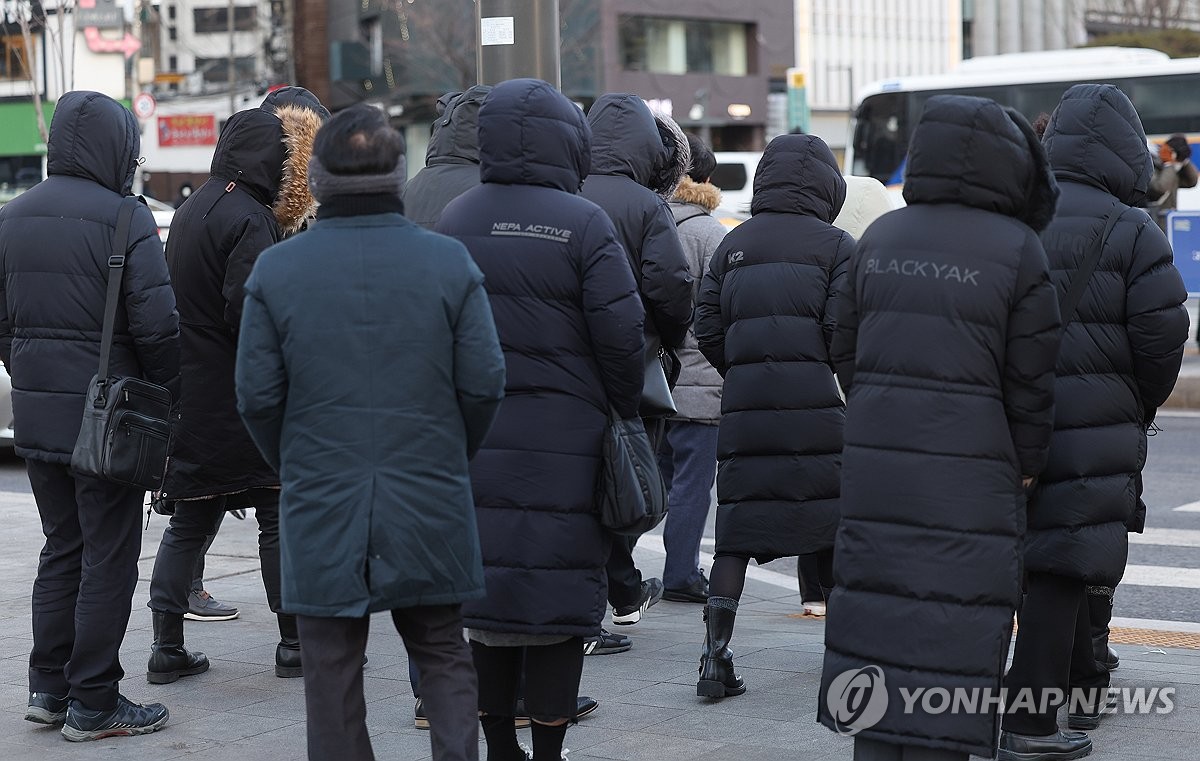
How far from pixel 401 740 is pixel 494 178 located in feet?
5.79

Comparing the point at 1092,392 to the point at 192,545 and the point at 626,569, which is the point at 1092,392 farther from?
the point at 192,545

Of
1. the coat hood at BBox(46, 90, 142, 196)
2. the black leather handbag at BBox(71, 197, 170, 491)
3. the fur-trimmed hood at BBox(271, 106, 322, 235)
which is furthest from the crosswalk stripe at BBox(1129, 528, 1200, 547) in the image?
the coat hood at BBox(46, 90, 142, 196)

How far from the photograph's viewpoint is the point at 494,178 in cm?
457

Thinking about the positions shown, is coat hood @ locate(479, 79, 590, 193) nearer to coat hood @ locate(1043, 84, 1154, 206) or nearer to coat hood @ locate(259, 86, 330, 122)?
coat hood @ locate(1043, 84, 1154, 206)

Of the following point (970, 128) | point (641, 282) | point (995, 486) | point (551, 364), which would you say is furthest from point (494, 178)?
point (995, 486)

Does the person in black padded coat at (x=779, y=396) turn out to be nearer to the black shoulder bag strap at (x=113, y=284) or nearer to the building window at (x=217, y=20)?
the black shoulder bag strap at (x=113, y=284)

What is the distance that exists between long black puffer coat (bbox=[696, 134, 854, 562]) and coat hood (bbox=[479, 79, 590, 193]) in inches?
49.1

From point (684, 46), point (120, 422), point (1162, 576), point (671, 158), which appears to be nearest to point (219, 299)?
point (120, 422)

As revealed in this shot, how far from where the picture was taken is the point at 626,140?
224 inches

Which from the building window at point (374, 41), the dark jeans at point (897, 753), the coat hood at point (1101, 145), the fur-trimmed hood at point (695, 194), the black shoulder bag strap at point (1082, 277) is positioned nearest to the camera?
the dark jeans at point (897, 753)

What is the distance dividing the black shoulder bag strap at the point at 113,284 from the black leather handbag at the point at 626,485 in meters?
1.66

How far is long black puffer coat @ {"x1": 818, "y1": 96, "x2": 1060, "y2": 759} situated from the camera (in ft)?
12.9

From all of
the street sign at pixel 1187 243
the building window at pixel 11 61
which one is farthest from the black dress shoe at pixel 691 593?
the building window at pixel 11 61

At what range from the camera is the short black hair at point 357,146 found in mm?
3938
